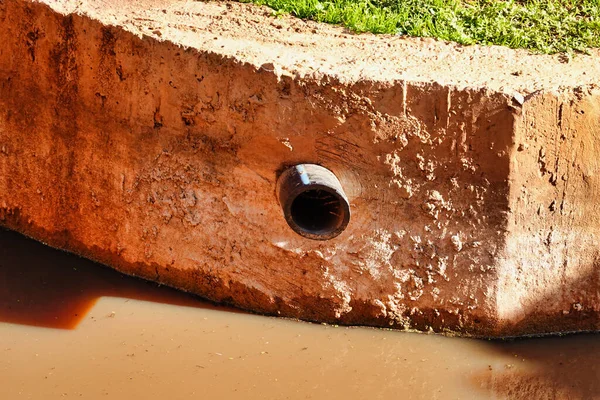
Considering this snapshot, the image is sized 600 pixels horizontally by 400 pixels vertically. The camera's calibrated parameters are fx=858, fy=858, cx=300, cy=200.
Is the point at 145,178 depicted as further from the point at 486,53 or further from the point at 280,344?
the point at 486,53

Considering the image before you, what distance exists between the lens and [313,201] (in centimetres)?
568

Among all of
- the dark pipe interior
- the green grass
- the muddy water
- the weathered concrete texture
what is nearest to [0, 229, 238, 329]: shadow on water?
the muddy water

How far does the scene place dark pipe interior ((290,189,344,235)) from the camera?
533 centimetres

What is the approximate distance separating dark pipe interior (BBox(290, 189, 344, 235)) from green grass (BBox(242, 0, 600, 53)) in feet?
4.64

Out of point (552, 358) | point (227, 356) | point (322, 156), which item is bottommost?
point (227, 356)

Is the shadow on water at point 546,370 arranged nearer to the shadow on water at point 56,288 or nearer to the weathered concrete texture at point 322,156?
the weathered concrete texture at point 322,156

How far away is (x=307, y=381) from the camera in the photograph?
5.40m

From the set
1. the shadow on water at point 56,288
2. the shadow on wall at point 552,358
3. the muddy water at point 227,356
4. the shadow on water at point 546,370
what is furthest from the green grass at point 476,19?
the shadow on water at point 56,288

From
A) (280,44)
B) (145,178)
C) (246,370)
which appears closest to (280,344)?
(246,370)

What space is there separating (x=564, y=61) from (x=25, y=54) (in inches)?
152

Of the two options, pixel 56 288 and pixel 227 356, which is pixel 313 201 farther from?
pixel 56 288

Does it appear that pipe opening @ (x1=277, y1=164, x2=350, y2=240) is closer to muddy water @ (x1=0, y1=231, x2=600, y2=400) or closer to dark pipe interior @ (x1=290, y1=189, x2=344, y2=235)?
dark pipe interior @ (x1=290, y1=189, x2=344, y2=235)

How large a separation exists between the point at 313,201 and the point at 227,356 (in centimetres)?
116

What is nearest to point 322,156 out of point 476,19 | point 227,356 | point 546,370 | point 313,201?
point 313,201
